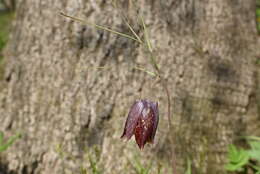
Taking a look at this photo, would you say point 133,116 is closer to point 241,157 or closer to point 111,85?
point 111,85

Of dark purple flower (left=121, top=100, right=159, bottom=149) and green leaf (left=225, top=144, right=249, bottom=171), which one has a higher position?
dark purple flower (left=121, top=100, right=159, bottom=149)

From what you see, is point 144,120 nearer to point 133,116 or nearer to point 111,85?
point 133,116

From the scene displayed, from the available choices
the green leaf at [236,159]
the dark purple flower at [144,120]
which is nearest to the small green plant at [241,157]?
the green leaf at [236,159]

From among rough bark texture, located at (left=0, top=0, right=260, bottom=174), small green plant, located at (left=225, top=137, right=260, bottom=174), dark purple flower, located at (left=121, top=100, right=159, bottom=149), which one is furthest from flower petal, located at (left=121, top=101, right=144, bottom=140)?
small green plant, located at (left=225, top=137, right=260, bottom=174)

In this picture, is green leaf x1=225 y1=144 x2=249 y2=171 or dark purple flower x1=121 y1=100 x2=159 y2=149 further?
green leaf x1=225 y1=144 x2=249 y2=171

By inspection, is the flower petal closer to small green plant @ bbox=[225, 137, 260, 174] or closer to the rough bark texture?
the rough bark texture

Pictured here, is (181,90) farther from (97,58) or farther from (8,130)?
(8,130)

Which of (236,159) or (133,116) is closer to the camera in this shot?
(133,116)

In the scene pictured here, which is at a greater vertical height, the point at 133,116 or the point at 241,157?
the point at 133,116

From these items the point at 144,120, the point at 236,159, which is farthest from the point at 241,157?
the point at 144,120

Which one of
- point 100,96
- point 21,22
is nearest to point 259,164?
point 100,96
